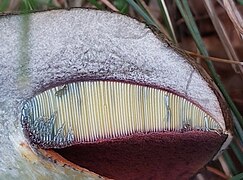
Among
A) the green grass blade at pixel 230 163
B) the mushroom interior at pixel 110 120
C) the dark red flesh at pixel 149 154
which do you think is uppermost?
the mushroom interior at pixel 110 120

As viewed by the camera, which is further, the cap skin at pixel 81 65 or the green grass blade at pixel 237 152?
the green grass blade at pixel 237 152

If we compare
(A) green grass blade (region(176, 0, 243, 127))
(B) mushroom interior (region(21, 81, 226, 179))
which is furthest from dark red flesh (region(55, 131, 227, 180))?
(A) green grass blade (region(176, 0, 243, 127))

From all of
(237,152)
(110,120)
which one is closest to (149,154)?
(110,120)

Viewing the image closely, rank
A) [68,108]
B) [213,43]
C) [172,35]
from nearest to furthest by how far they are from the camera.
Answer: [68,108]
[172,35]
[213,43]

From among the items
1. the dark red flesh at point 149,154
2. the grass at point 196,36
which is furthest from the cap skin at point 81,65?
the grass at point 196,36

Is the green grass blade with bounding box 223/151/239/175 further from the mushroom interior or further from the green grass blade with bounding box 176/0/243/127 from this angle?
the mushroom interior

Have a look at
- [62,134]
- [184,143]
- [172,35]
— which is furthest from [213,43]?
[62,134]

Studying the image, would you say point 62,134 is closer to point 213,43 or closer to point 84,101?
point 84,101

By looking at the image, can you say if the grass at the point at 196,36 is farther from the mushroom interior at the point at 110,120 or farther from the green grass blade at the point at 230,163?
the mushroom interior at the point at 110,120
